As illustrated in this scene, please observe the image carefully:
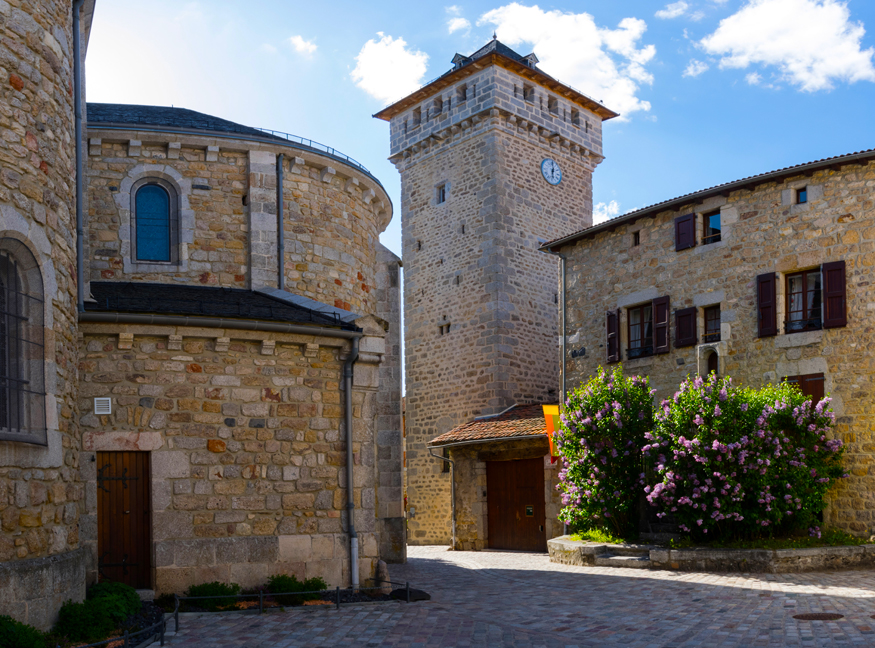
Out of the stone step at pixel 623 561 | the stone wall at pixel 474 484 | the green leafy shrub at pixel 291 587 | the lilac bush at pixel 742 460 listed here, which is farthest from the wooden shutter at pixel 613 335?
the green leafy shrub at pixel 291 587

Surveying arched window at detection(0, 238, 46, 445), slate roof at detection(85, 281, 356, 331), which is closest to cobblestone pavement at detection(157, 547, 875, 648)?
arched window at detection(0, 238, 46, 445)

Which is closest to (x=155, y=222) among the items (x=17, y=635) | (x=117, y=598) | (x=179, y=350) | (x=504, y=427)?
(x=179, y=350)

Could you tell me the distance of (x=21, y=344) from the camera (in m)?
8.23

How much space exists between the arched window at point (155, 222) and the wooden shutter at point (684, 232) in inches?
413

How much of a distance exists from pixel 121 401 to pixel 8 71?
13.7ft

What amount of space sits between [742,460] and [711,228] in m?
5.76

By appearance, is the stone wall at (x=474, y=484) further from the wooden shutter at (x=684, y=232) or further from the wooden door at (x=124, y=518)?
the wooden door at (x=124, y=518)

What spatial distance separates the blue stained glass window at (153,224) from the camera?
1398 cm

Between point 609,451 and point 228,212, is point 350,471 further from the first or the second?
point 609,451

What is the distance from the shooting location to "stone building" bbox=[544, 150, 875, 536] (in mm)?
15867

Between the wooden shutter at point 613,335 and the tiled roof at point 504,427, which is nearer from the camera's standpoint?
the wooden shutter at point 613,335

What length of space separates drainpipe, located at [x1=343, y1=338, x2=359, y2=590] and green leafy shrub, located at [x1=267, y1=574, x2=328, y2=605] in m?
0.50

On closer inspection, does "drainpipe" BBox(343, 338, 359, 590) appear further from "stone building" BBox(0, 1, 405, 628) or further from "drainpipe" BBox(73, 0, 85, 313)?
"drainpipe" BBox(73, 0, 85, 313)

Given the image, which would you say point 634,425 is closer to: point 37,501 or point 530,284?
point 530,284
